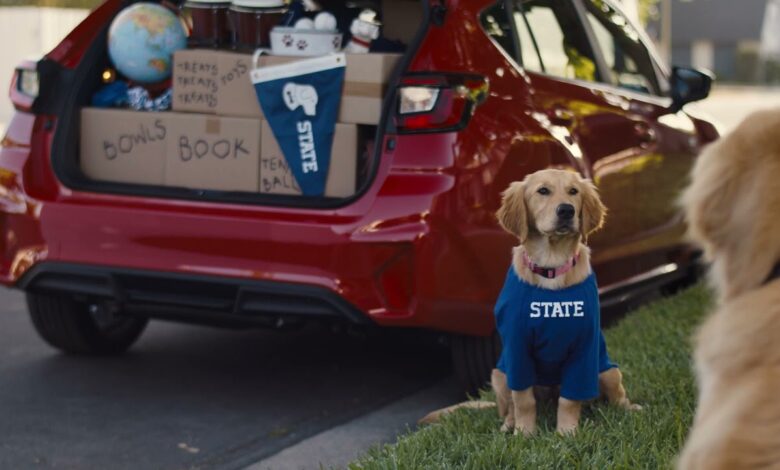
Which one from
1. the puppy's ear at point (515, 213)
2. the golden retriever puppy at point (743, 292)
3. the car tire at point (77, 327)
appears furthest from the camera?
the car tire at point (77, 327)

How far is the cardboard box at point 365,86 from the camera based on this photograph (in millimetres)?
5043

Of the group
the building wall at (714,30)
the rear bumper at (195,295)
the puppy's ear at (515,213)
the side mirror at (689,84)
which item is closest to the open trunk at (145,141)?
the rear bumper at (195,295)

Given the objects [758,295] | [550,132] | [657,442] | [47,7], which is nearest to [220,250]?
[550,132]

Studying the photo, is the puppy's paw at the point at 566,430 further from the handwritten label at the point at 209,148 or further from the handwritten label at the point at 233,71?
the handwritten label at the point at 233,71

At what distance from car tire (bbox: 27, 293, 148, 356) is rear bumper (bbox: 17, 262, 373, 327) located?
1.84 ft

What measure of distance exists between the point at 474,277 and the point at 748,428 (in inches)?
101

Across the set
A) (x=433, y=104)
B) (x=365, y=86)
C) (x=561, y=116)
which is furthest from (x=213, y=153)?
(x=561, y=116)

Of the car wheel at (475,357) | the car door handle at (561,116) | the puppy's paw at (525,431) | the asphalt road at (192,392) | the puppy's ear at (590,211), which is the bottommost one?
the asphalt road at (192,392)

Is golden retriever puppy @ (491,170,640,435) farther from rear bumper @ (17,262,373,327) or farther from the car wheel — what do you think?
rear bumper @ (17,262,373,327)

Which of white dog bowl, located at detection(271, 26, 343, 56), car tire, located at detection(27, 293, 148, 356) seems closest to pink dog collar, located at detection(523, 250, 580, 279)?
white dog bowl, located at detection(271, 26, 343, 56)

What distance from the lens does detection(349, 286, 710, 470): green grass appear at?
3.88 m

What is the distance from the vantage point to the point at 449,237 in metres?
4.74

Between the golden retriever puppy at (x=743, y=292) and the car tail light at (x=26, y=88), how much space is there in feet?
12.1

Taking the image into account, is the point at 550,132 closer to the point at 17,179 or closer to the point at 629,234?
the point at 629,234
